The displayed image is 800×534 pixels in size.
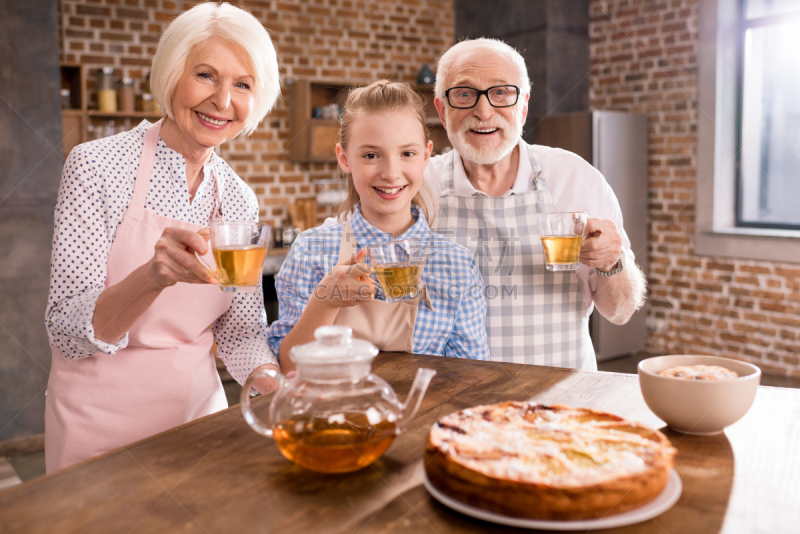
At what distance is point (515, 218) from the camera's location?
2000 mm

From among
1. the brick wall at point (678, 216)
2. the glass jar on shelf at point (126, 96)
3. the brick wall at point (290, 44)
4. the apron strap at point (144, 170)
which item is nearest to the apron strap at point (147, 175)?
the apron strap at point (144, 170)

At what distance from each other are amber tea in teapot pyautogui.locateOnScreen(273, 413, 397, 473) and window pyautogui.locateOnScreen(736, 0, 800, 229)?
4.38 metres

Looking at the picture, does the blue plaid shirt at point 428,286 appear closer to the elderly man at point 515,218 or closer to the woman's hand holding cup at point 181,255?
the elderly man at point 515,218

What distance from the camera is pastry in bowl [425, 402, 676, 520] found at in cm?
69

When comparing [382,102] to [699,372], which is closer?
[699,372]

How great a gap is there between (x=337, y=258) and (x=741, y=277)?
364cm

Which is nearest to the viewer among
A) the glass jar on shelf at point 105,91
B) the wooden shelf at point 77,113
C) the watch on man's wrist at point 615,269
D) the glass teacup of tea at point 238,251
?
the glass teacup of tea at point 238,251

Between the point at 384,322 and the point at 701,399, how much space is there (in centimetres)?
78

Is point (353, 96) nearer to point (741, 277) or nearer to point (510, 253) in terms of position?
point (510, 253)

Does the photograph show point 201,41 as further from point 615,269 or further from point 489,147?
point 615,269

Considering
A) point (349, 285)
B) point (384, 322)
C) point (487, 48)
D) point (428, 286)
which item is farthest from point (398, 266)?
point (487, 48)

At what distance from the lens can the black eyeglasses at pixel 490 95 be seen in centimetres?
197

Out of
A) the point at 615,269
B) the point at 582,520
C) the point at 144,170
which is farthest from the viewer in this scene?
the point at 615,269

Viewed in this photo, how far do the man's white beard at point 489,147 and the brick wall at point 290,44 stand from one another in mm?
3313
